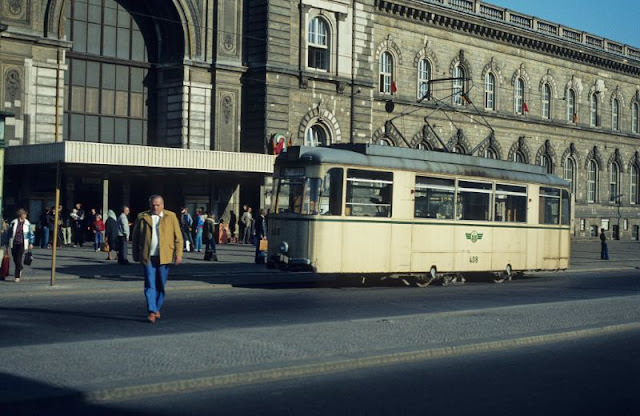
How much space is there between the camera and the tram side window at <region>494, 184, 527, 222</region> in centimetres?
→ 2578

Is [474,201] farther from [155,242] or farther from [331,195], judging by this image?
[155,242]

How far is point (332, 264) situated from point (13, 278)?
7.55 meters

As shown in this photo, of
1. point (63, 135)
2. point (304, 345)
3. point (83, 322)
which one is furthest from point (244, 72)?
point (304, 345)

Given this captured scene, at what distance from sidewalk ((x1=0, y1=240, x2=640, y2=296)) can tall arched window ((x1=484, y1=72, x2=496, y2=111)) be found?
23.9 metres

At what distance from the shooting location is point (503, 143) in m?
59.1

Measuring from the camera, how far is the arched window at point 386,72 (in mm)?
50938

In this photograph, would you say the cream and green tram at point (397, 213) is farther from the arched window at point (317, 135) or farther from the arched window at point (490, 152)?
the arched window at point (490, 152)

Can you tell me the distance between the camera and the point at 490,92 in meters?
58.2

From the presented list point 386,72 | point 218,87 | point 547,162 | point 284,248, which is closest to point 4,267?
point 284,248

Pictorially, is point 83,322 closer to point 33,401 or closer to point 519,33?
point 33,401

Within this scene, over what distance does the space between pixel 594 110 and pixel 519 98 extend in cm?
1047

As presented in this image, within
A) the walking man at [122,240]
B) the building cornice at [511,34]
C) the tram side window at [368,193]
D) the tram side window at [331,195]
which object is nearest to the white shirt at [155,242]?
the tram side window at [331,195]

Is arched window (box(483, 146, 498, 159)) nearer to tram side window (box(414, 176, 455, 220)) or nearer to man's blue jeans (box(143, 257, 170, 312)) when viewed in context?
tram side window (box(414, 176, 455, 220))

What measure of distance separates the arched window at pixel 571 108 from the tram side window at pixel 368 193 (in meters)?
46.3
